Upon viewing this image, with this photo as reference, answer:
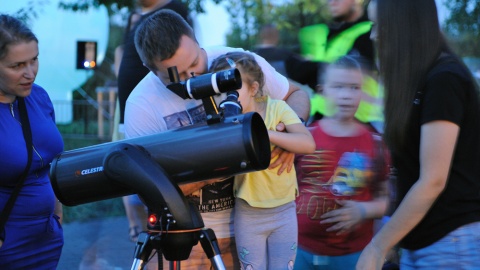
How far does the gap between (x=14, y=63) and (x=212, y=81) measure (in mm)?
1238

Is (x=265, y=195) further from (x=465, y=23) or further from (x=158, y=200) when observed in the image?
(x=465, y=23)

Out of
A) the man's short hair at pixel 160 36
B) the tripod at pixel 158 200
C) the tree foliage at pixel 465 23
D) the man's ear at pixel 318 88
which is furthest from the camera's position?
the tree foliage at pixel 465 23

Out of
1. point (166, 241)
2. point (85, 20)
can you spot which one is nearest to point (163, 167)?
point (166, 241)

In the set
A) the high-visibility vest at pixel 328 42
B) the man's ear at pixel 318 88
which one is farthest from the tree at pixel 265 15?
the man's ear at pixel 318 88

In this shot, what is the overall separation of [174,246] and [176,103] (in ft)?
2.88

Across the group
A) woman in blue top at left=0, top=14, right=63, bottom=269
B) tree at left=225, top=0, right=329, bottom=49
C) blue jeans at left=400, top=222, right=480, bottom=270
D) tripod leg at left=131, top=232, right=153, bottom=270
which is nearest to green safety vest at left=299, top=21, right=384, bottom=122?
woman in blue top at left=0, top=14, right=63, bottom=269

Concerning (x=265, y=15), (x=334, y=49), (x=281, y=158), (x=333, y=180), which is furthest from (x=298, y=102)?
(x=265, y=15)

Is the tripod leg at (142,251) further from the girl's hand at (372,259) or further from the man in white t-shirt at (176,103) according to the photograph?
the girl's hand at (372,259)

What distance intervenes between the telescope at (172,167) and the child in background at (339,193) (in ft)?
3.25

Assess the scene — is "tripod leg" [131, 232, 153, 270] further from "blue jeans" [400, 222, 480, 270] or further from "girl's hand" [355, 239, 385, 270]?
"blue jeans" [400, 222, 480, 270]

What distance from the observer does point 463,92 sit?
2.50 metres

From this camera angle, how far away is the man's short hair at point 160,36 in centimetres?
312

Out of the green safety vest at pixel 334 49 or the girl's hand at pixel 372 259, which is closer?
the girl's hand at pixel 372 259

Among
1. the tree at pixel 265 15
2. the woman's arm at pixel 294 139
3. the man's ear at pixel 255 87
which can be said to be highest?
the man's ear at pixel 255 87
